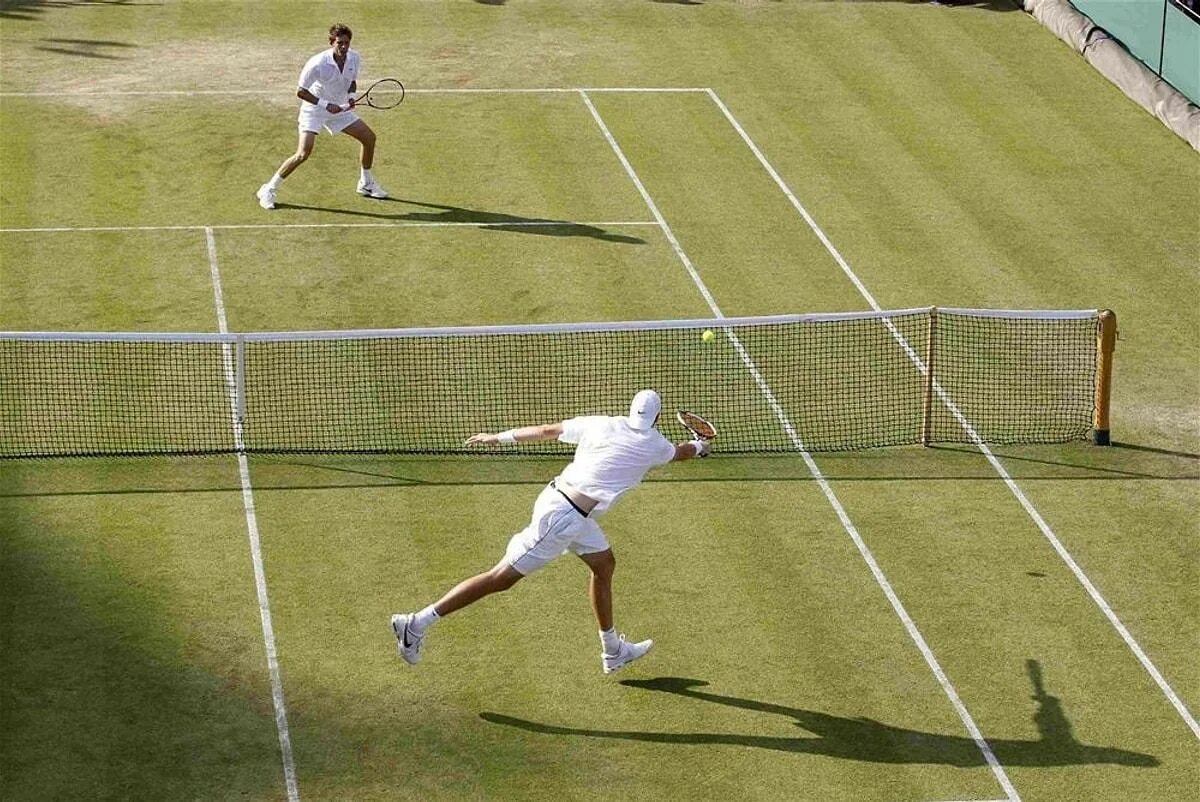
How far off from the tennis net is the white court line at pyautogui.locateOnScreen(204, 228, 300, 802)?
6cm

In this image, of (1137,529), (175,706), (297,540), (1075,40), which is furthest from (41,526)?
(1075,40)

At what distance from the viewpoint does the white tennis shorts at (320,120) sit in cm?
2348

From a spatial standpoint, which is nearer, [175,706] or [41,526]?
[175,706]

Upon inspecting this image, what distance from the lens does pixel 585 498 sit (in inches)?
535

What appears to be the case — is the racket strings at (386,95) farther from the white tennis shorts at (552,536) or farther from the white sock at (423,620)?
the white tennis shorts at (552,536)

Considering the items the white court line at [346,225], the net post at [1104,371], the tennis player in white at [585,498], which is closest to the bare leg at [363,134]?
the white court line at [346,225]

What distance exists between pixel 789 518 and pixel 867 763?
12.4 feet

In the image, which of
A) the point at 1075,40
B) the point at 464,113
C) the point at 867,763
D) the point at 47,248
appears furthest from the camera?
the point at 1075,40

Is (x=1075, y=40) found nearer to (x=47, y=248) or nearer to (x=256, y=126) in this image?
(x=256, y=126)

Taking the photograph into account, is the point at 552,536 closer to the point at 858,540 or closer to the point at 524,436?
the point at 524,436

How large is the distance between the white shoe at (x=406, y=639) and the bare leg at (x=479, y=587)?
0.24 meters

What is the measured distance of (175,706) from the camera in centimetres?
1370

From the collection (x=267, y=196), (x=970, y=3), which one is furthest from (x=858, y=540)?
(x=970, y=3)

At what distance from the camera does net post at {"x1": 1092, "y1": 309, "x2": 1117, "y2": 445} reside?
1844 centimetres
